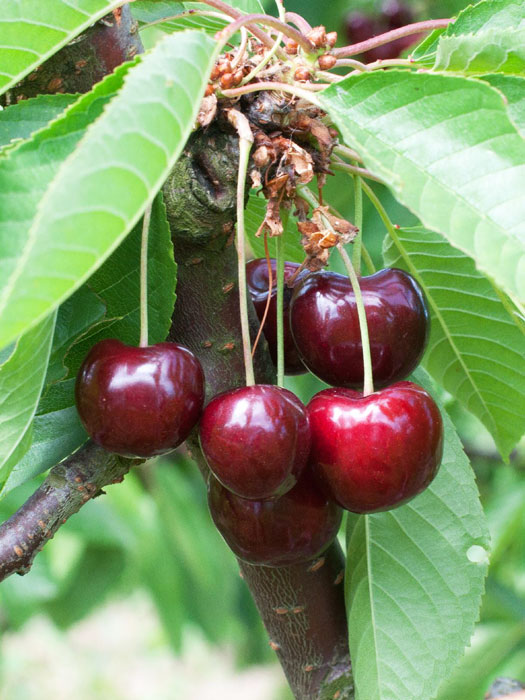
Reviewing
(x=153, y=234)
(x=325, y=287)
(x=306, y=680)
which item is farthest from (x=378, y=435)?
(x=306, y=680)

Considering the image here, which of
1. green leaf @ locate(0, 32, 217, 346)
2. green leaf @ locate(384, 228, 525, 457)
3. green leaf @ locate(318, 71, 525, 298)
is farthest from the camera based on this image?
green leaf @ locate(384, 228, 525, 457)

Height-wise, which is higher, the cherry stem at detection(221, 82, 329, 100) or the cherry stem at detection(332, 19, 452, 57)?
the cherry stem at detection(221, 82, 329, 100)

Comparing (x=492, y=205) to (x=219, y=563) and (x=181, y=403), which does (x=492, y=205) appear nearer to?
(x=181, y=403)

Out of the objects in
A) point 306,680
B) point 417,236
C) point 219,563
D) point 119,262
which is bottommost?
point 219,563

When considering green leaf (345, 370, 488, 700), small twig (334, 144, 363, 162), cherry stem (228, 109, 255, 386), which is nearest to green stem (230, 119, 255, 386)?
cherry stem (228, 109, 255, 386)

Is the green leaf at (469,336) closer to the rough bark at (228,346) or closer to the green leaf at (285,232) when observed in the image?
the green leaf at (285,232)

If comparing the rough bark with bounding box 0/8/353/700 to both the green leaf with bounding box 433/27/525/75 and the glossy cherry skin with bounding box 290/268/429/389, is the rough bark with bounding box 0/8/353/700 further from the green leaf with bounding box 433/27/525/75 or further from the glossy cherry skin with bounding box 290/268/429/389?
the green leaf with bounding box 433/27/525/75
